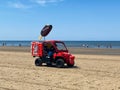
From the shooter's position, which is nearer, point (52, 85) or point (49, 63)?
point (52, 85)

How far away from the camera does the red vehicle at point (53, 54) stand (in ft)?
64.0

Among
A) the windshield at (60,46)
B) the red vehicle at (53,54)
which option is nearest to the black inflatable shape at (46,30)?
the red vehicle at (53,54)

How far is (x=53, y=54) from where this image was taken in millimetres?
19797

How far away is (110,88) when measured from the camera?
1201 centimetres

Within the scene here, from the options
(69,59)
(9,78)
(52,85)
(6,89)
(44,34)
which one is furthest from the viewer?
(44,34)

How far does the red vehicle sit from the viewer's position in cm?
1950

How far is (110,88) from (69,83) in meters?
1.76

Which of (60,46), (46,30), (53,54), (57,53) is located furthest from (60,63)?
(46,30)

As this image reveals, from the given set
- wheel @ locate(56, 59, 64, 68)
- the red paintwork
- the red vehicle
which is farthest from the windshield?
wheel @ locate(56, 59, 64, 68)

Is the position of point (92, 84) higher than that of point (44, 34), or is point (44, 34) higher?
point (44, 34)

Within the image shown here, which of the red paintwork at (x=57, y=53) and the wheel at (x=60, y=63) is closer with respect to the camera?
the wheel at (x=60, y=63)

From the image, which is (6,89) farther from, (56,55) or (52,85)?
(56,55)

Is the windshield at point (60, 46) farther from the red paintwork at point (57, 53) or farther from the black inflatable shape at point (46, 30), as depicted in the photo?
the black inflatable shape at point (46, 30)

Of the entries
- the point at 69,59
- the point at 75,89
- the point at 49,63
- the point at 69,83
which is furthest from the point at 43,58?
the point at 75,89
